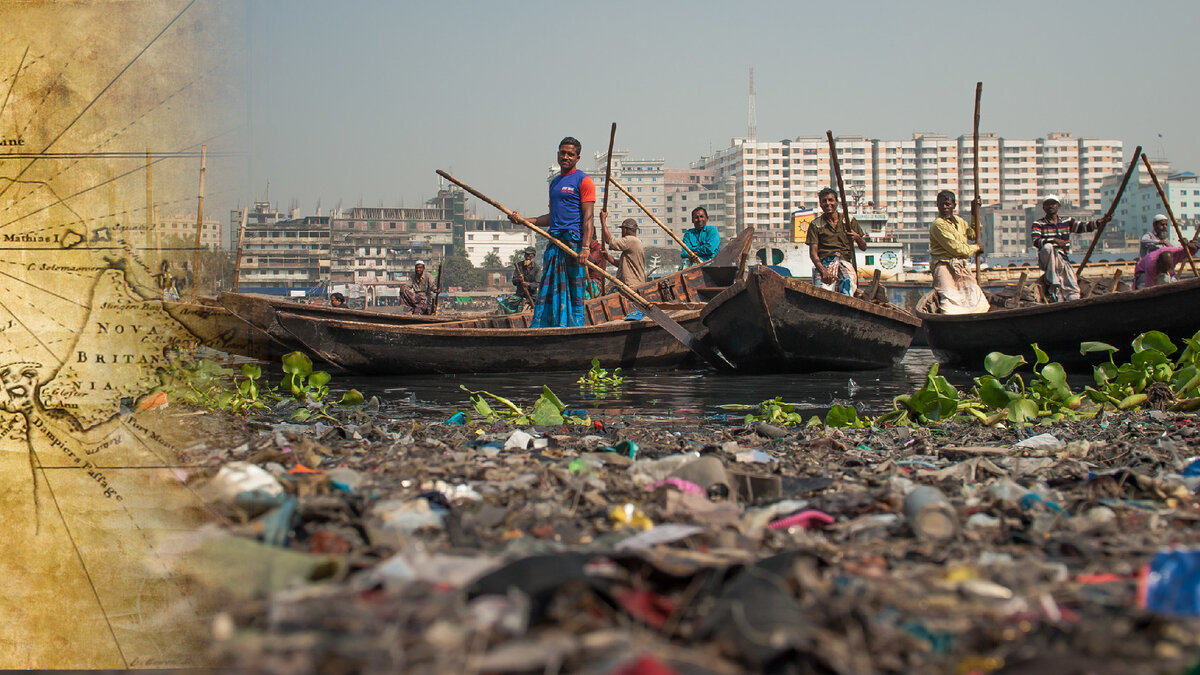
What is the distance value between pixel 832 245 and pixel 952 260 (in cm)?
118

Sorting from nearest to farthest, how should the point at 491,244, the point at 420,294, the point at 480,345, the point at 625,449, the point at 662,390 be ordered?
the point at 625,449, the point at 662,390, the point at 480,345, the point at 420,294, the point at 491,244

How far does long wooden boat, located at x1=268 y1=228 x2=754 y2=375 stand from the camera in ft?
28.0

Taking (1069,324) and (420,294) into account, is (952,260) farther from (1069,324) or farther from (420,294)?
(420,294)

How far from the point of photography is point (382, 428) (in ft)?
14.3

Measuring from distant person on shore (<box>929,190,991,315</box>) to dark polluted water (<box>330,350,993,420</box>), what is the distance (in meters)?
0.73

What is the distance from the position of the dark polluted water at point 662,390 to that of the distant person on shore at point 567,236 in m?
0.66

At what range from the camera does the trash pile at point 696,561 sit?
1.28 meters

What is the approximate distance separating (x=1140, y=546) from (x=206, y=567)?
1818 mm

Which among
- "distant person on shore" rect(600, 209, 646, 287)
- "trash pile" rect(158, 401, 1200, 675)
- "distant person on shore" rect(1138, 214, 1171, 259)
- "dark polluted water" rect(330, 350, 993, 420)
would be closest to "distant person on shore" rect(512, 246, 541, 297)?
"distant person on shore" rect(600, 209, 646, 287)

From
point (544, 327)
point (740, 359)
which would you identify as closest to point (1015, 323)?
point (740, 359)

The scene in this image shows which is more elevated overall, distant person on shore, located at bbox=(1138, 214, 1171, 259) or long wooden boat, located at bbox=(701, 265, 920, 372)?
distant person on shore, located at bbox=(1138, 214, 1171, 259)

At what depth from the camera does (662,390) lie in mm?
7902
